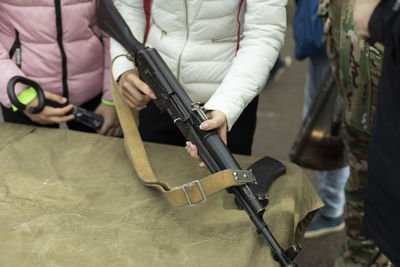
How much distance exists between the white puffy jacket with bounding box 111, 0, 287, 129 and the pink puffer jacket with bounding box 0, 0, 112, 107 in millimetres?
144

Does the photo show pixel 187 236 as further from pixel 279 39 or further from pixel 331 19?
pixel 331 19

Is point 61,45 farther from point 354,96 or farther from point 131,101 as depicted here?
point 354,96

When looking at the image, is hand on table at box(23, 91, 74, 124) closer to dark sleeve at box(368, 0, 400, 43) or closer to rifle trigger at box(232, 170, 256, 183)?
rifle trigger at box(232, 170, 256, 183)

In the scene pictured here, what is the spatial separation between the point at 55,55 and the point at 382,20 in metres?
0.98

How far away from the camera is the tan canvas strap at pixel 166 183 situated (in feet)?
2.80

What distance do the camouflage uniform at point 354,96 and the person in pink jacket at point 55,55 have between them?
2.46 ft

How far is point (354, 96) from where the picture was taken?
1.31 meters

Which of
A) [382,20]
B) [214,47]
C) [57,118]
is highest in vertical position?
[382,20]

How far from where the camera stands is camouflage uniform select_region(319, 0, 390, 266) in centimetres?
120

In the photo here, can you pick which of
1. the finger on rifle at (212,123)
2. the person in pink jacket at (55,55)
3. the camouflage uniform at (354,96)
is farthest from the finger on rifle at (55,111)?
the camouflage uniform at (354,96)

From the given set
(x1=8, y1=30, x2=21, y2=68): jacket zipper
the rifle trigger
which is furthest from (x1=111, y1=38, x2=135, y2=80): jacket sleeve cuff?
the rifle trigger

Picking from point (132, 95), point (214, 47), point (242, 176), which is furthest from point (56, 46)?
point (242, 176)

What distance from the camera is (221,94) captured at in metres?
1.04

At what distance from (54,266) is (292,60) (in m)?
3.65
